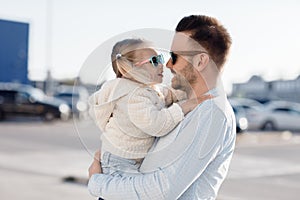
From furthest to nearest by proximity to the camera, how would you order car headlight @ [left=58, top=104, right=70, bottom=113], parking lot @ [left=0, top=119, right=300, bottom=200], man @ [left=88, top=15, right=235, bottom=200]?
car headlight @ [left=58, top=104, right=70, bottom=113]
parking lot @ [left=0, top=119, right=300, bottom=200]
man @ [left=88, top=15, right=235, bottom=200]

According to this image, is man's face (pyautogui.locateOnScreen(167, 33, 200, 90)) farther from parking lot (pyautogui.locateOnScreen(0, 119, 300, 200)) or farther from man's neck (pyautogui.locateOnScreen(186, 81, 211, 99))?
parking lot (pyautogui.locateOnScreen(0, 119, 300, 200))

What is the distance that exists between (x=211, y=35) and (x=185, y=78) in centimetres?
17

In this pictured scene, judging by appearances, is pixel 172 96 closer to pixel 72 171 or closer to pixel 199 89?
pixel 199 89

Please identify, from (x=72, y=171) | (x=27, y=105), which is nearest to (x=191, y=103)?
(x=72, y=171)

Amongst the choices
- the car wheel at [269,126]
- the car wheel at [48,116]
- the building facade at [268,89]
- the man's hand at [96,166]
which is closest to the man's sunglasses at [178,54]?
the man's hand at [96,166]

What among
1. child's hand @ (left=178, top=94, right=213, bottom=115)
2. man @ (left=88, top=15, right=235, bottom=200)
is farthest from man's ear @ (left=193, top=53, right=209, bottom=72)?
child's hand @ (left=178, top=94, right=213, bottom=115)

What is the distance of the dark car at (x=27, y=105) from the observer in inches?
1038

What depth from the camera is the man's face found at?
1.92 metres

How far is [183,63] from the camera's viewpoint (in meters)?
1.93

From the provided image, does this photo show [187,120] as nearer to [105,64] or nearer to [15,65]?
[105,64]

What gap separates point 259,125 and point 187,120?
2578 centimetres

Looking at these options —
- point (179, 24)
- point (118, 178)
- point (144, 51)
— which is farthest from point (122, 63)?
point (118, 178)

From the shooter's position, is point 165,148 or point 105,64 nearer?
point 165,148

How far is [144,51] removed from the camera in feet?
6.43
